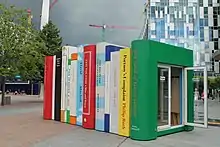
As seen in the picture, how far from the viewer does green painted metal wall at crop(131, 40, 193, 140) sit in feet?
32.2

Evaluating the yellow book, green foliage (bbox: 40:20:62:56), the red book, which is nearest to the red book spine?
the red book

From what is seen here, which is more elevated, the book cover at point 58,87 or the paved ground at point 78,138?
the book cover at point 58,87

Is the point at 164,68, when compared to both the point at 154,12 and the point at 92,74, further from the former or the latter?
the point at 154,12

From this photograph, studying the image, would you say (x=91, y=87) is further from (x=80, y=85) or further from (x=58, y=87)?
(x=58, y=87)

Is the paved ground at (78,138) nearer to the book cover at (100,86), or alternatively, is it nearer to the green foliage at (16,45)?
the book cover at (100,86)

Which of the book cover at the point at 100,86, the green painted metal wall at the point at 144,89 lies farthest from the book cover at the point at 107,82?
the green painted metal wall at the point at 144,89

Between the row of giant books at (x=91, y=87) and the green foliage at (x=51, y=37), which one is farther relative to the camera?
the green foliage at (x=51, y=37)

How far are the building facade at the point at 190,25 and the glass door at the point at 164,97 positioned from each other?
55594 millimetres

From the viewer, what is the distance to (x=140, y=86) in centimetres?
988

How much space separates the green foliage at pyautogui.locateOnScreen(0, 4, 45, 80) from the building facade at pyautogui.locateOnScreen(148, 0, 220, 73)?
4482 centimetres

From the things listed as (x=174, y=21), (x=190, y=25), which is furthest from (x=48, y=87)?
(x=174, y=21)

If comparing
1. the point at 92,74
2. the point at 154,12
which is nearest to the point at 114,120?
the point at 92,74

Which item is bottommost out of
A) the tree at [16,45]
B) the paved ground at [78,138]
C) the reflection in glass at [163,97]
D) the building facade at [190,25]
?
the paved ground at [78,138]

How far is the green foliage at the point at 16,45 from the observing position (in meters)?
25.2
